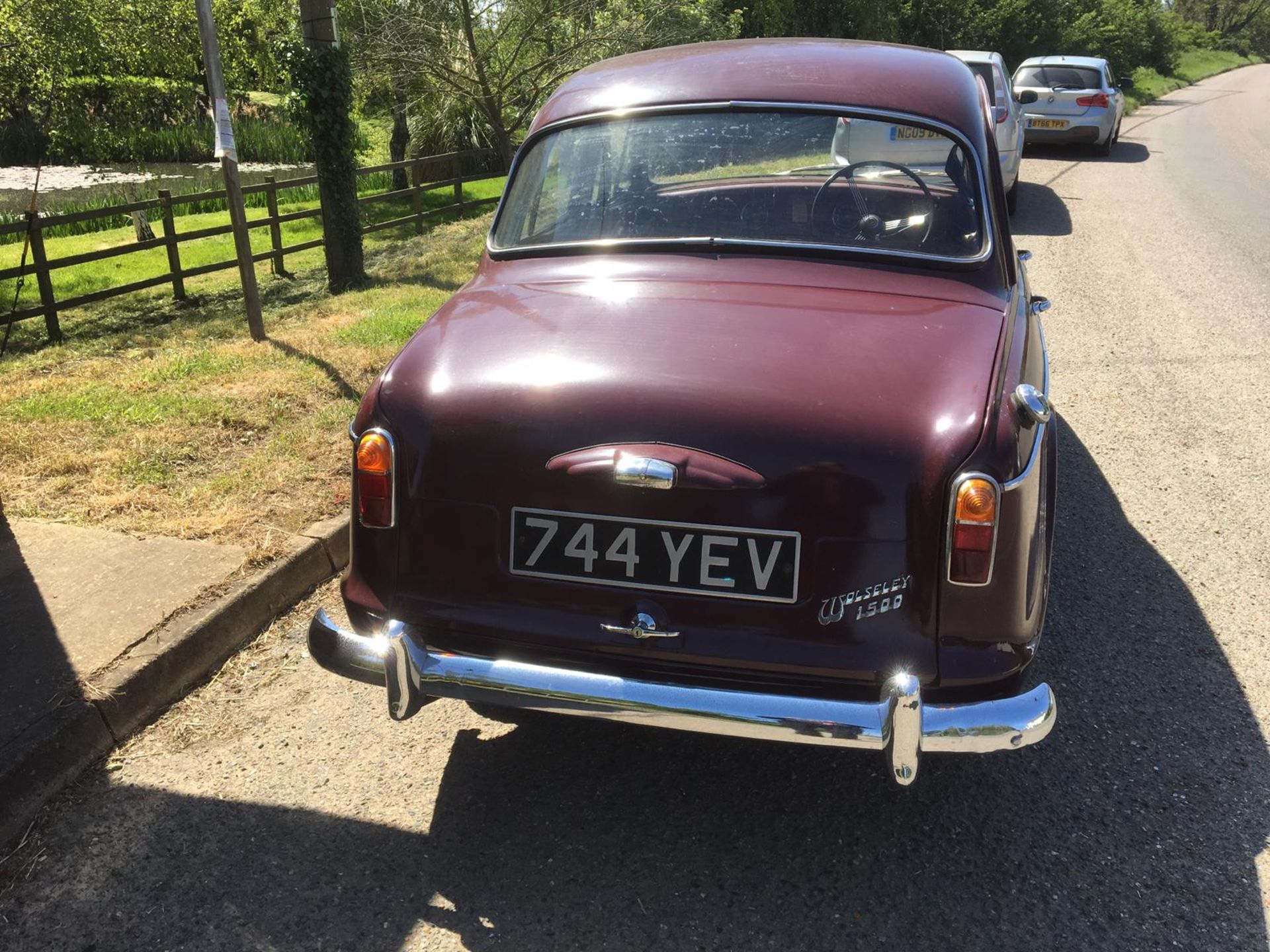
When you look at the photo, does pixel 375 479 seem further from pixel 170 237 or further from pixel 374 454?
pixel 170 237

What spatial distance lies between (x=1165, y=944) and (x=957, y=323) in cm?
163

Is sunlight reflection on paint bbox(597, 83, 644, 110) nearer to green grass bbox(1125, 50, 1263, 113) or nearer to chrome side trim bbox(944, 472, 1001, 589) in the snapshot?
chrome side trim bbox(944, 472, 1001, 589)

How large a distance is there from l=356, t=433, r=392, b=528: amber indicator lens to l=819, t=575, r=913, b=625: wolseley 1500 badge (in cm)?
114

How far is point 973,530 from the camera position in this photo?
7.97 ft

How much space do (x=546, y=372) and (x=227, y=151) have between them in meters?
5.13

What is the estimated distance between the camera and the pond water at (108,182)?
15789 mm

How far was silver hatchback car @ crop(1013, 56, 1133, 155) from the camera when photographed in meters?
17.1

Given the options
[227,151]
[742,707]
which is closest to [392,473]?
[742,707]

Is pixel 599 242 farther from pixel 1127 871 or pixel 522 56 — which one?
pixel 522 56

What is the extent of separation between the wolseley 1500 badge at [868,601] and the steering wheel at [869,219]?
1361mm

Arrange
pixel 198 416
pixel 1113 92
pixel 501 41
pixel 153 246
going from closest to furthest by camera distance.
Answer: pixel 198 416
pixel 153 246
pixel 501 41
pixel 1113 92

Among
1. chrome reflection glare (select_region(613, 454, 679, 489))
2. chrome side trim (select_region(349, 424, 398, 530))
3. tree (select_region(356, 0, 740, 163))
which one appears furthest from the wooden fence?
chrome reflection glare (select_region(613, 454, 679, 489))

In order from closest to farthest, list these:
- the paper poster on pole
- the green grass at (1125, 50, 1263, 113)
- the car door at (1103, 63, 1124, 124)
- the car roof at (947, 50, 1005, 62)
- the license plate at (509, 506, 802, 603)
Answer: the license plate at (509, 506, 802, 603) < the paper poster on pole < the car roof at (947, 50, 1005, 62) < the car door at (1103, 63, 1124, 124) < the green grass at (1125, 50, 1263, 113)

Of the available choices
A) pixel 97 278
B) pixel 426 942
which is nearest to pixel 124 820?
pixel 426 942
